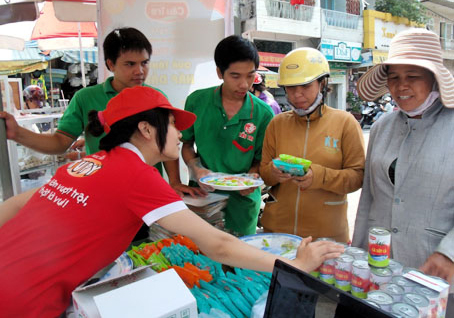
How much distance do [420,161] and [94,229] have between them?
1350 millimetres

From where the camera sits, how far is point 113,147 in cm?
139

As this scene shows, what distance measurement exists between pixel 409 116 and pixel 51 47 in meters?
7.08

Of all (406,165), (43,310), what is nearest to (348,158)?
(406,165)

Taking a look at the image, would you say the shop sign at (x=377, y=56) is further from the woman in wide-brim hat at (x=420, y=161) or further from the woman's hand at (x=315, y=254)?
the woman's hand at (x=315, y=254)

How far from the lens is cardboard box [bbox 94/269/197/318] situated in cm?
88

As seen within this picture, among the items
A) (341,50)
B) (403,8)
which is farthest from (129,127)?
(403,8)

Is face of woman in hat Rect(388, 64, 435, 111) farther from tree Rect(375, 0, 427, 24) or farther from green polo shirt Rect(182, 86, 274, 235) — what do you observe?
tree Rect(375, 0, 427, 24)

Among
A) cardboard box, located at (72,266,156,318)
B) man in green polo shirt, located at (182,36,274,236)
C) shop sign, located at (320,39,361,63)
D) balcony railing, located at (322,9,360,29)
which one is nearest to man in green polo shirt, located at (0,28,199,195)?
man in green polo shirt, located at (182,36,274,236)

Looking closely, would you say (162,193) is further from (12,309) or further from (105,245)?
(12,309)

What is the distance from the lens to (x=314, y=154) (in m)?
1.87

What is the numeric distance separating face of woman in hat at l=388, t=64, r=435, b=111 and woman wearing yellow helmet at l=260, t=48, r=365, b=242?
0.39m

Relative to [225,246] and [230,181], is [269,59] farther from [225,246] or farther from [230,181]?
[225,246]

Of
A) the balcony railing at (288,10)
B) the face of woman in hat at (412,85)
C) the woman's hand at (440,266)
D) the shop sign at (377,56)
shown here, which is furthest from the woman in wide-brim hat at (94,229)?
the shop sign at (377,56)

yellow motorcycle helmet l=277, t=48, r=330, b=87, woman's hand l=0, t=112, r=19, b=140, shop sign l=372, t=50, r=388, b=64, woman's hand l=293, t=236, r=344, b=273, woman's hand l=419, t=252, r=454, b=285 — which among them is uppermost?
shop sign l=372, t=50, r=388, b=64
